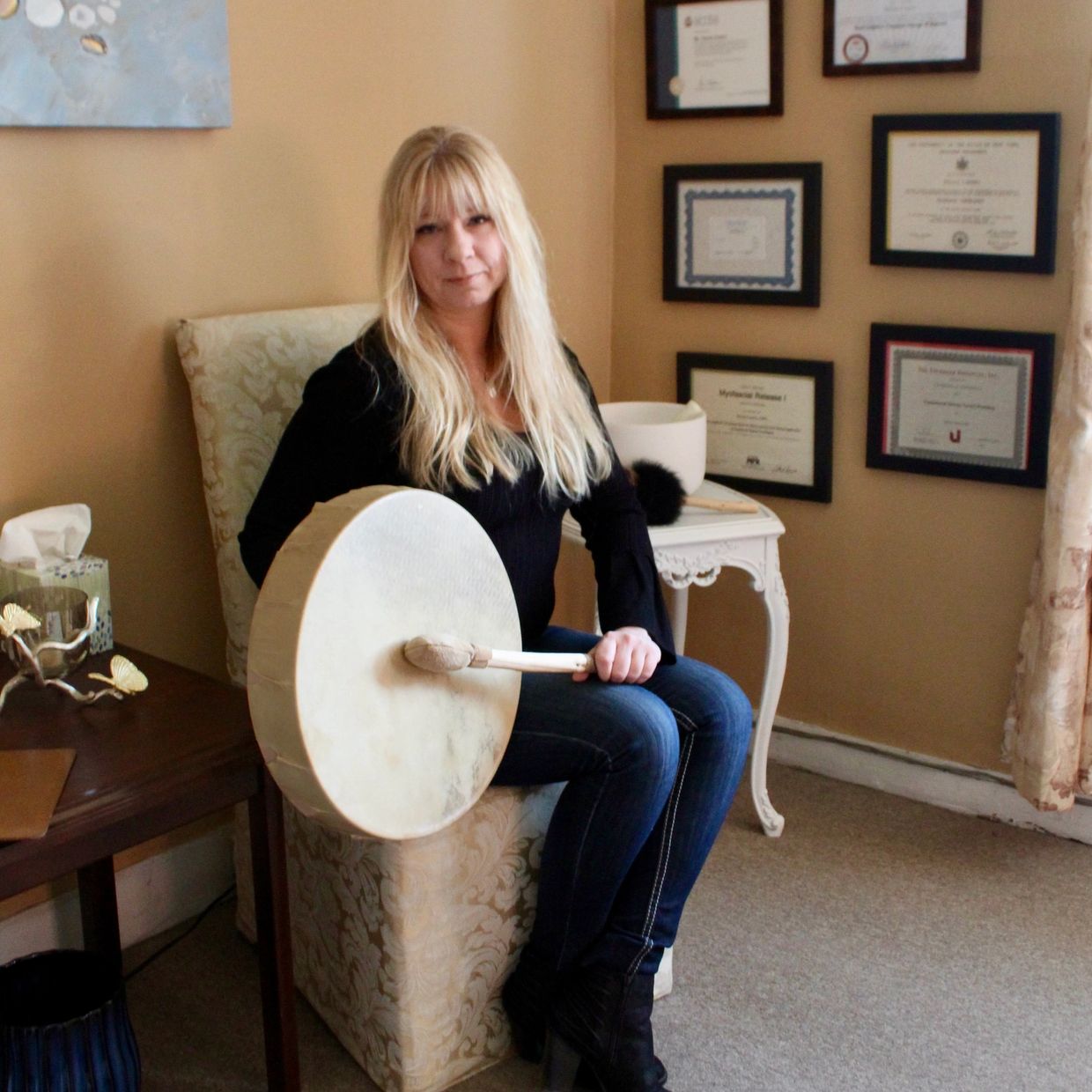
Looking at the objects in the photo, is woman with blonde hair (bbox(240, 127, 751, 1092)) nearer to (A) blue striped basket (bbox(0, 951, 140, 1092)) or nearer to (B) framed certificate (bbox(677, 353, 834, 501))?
(A) blue striped basket (bbox(0, 951, 140, 1092))

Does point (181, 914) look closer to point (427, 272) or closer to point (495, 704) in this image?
point (495, 704)

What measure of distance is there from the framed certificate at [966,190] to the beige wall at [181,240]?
74 centimetres

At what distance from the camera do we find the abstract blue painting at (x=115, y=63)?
1806 millimetres

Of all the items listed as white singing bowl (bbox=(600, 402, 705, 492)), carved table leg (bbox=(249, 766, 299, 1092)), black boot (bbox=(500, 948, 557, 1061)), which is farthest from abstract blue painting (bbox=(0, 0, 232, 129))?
black boot (bbox=(500, 948, 557, 1061))

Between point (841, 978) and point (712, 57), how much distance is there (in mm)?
1735

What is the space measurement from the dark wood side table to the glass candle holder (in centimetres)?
4

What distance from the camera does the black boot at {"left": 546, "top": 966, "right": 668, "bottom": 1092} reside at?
1.82 m

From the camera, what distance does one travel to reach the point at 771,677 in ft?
8.27

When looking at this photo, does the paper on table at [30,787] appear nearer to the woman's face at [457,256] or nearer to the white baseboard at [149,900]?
the white baseboard at [149,900]

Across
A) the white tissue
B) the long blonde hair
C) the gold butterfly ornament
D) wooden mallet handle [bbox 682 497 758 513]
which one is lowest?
the gold butterfly ornament

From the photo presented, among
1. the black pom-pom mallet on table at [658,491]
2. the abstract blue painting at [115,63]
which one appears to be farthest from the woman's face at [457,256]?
the black pom-pom mallet on table at [658,491]

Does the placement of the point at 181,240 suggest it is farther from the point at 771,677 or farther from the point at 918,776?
the point at 918,776

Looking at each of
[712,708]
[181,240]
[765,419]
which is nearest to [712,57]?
[765,419]

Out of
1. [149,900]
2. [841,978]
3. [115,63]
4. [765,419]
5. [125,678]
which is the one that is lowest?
[841,978]
